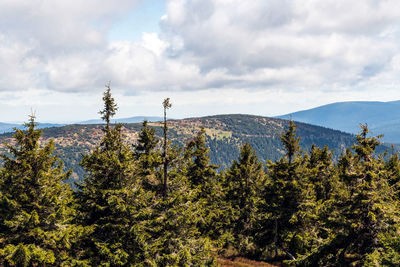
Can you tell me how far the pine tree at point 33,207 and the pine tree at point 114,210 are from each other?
50.9 inches

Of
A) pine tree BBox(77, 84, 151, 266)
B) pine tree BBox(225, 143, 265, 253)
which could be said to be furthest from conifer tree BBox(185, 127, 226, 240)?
pine tree BBox(77, 84, 151, 266)

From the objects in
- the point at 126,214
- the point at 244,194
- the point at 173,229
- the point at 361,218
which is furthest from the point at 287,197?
the point at 126,214

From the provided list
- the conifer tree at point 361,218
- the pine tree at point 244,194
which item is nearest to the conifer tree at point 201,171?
the pine tree at point 244,194

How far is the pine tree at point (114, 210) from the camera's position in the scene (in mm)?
16547

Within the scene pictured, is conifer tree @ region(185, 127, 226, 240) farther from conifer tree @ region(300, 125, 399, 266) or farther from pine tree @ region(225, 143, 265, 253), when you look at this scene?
conifer tree @ region(300, 125, 399, 266)

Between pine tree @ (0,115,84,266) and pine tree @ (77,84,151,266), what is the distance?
1292 mm

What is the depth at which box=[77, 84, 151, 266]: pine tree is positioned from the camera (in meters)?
16.5

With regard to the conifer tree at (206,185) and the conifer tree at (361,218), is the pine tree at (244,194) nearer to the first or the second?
the conifer tree at (206,185)

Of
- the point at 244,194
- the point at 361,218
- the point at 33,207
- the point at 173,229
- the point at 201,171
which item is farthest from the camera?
the point at 244,194

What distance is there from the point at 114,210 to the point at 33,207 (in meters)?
4.70

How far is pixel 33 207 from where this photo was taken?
52.4 ft

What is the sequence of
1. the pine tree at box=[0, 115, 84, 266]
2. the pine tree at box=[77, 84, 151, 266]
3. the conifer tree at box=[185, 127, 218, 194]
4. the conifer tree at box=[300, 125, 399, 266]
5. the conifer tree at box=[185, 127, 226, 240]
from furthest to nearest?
the conifer tree at box=[185, 127, 218, 194], the conifer tree at box=[185, 127, 226, 240], the conifer tree at box=[300, 125, 399, 266], the pine tree at box=[77, 84, 151, 266], the pine tree at box=[0, 115, 84, 266]

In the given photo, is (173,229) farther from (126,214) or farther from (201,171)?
(201,171)

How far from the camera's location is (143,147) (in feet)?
90.5
